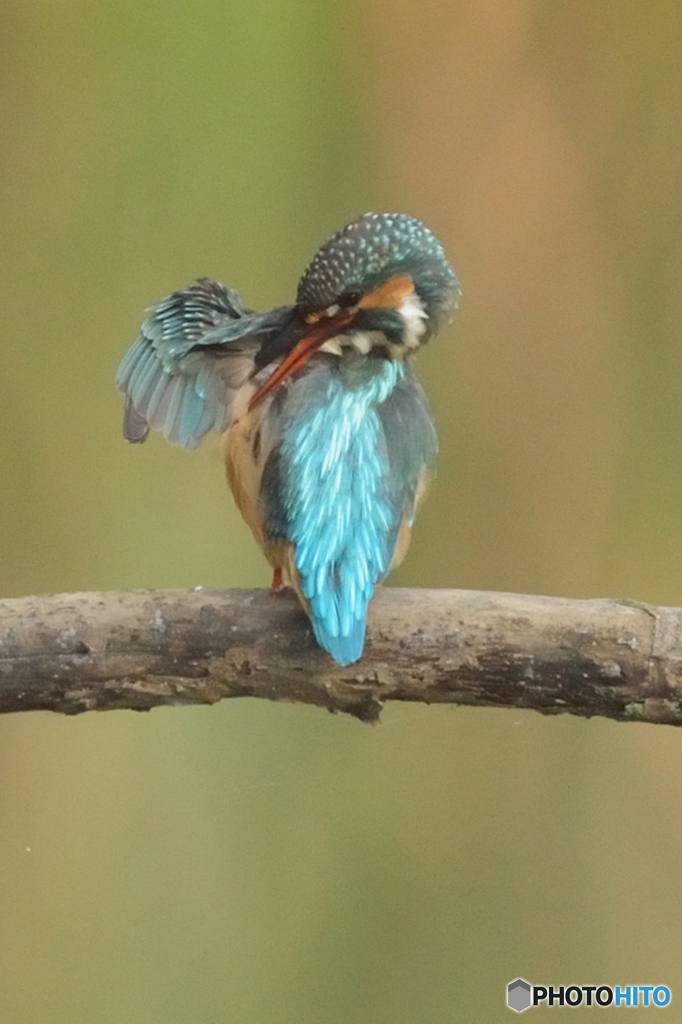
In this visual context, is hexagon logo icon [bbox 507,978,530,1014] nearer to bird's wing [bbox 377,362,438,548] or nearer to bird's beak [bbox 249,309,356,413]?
bird's wing [bbox 377,362,438,548]

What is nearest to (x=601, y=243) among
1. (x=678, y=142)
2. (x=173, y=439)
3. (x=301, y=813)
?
(x=678, y=142)

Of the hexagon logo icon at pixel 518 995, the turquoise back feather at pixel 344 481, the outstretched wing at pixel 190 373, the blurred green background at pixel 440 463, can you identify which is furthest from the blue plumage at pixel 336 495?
the hexagon logo icon at pixel 518 995

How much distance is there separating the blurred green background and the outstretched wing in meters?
0.53

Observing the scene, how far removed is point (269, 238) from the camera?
6.16ft

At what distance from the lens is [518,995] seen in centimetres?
166

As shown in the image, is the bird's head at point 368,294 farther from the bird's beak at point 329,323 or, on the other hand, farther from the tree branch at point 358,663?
the tree branch at point 358,663

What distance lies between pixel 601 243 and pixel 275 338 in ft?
3.08

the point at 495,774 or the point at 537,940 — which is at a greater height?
the point at 495,774

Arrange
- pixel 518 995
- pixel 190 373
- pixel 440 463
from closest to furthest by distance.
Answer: pixel 190 373 < pixel 518 995 < pixel 440 463

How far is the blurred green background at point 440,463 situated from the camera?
1.75 metres

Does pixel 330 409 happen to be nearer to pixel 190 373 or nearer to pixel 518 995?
pixel 190 373

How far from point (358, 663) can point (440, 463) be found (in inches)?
30.8

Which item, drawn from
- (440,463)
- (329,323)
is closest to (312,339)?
(329,323)

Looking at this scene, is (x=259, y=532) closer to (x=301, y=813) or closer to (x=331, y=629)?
(x=331, y=629)
